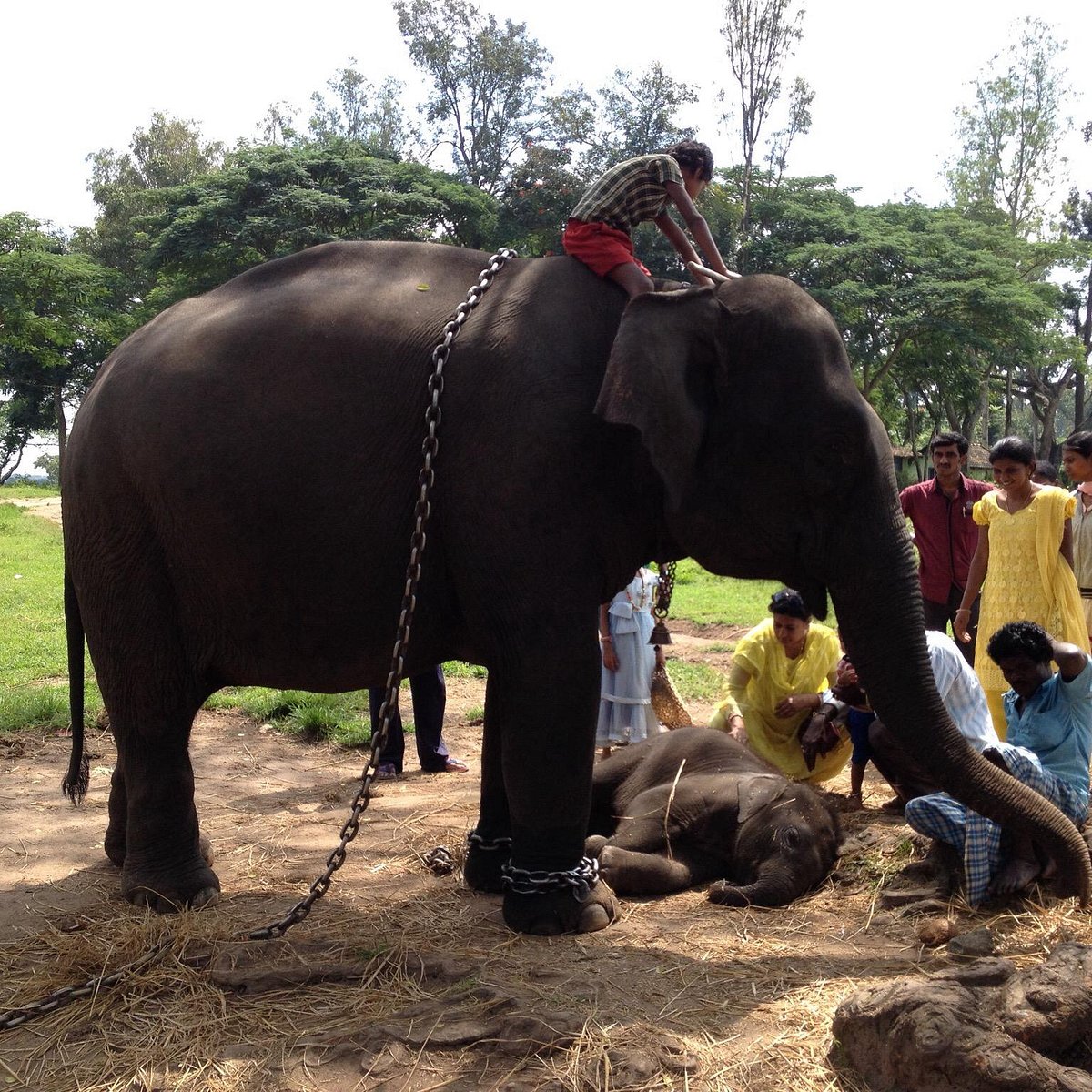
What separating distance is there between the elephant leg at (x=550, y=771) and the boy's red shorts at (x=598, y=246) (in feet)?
4.19

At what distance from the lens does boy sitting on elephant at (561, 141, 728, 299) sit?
4.17 metres

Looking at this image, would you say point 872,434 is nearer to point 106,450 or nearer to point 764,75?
point 106,450

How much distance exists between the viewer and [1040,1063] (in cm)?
262

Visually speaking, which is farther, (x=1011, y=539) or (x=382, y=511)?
(x=1011, y=539)

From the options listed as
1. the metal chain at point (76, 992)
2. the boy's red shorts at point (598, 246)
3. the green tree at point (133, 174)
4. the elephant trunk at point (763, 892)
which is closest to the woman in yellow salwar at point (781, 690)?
the elephant trunk at point (763, 892)

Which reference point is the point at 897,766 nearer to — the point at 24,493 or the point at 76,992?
the point at 76,992

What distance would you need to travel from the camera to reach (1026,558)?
21.0 feet

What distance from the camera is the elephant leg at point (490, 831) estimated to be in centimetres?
456

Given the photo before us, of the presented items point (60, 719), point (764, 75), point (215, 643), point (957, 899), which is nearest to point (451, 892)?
point (215, 643)

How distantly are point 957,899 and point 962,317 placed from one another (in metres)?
21.6

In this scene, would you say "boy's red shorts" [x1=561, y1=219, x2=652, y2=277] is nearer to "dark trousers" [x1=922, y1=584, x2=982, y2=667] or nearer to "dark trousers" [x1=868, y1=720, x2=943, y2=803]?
"dark trousers" [x1=868, y1=720, x2=943, y2=803]

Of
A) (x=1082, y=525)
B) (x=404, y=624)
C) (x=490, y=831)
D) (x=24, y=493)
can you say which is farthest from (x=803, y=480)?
(x=24, y=493)

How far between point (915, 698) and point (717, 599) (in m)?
11.5

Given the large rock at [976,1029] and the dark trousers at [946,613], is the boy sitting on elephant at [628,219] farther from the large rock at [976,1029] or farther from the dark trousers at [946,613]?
the dark trousers at [946,613]
